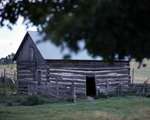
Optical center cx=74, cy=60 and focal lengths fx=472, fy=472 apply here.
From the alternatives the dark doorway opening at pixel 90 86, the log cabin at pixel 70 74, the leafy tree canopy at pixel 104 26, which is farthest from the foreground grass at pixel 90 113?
the dark doorway opening at pixel 90 86

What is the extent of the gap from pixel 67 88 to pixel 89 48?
2428 cm

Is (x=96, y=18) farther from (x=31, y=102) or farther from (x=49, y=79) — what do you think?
(x=49, y=79)

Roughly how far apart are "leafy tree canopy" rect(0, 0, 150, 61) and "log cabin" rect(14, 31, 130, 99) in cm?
2541

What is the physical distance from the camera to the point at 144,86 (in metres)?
34.3

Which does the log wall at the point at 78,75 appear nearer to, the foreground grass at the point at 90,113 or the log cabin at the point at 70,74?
the log cabin at the point at 70,74

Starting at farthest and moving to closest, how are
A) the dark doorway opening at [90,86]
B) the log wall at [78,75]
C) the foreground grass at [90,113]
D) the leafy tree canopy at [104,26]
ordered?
1. the dark doorway opening at [90,86]
2. the log wall at [78,75]
3. the foreground grass at [90,113]
4. the leafy tree canopy at [104,26]

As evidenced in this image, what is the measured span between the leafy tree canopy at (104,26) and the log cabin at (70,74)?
25.4 metres

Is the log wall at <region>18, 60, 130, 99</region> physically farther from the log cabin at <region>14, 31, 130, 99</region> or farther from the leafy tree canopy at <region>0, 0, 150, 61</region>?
the leafy tree canopy at <region>0, 0, 150, 61</region>

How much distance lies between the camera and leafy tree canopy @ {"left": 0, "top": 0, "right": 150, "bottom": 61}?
675 cm

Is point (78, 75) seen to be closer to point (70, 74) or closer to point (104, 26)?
point (70, 74)

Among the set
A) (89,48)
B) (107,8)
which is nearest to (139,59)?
(89,48)

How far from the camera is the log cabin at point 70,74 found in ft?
118

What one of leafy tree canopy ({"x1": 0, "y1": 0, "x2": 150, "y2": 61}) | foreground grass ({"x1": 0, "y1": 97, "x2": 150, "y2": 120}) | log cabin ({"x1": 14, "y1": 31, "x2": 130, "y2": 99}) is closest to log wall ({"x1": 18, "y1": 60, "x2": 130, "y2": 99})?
log cabin ({"x1": 14, "y1": 31, "x2": 130, "y2": 99})

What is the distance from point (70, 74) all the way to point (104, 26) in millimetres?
29500
